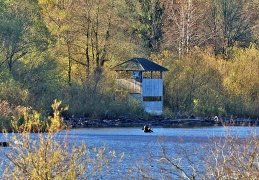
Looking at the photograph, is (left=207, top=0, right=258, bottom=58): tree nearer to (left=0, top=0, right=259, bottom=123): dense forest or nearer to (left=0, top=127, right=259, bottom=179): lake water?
(left=0, top=0, right=259, bottom=123): dense forest

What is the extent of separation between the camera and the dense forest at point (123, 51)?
152 ft

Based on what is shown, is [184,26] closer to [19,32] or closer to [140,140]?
[19,32]

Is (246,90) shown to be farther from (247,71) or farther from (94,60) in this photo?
(94,60)

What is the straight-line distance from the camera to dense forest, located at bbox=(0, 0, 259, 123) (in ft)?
152

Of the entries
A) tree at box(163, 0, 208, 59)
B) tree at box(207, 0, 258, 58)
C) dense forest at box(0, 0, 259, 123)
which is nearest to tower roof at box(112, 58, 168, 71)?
dense forest at box(0, 0, 259, 123)

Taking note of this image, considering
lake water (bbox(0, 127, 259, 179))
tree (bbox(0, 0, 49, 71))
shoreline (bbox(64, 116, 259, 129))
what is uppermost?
tree (bbox(0, 0, 49, 71))

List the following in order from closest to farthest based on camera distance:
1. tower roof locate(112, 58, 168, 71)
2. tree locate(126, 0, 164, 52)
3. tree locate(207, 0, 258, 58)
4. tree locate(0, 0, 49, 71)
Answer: tree locate(0, 0, 49, 71)
tower roof locate(112, 58, 168, 71)
tree locate(126, 0, 164, 52)
tree locate(207, 0, 258, 58)

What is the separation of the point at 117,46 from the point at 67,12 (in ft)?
14.8

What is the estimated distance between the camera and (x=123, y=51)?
174ft

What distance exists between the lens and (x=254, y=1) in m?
60.7

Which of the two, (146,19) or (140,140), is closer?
(140,140)

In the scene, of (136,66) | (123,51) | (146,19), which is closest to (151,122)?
(136,66)

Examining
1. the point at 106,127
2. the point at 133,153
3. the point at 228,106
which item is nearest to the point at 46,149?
the point at 133,153

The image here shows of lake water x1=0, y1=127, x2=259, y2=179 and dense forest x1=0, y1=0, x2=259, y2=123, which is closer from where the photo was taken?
lake water x1=0, y1=127, x2=259, y2=179
